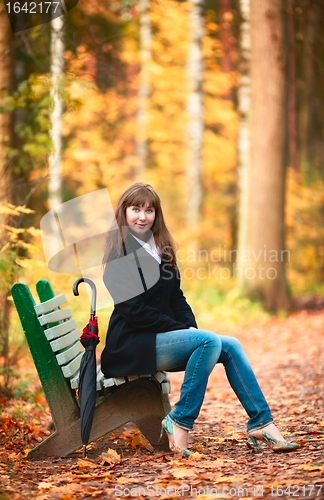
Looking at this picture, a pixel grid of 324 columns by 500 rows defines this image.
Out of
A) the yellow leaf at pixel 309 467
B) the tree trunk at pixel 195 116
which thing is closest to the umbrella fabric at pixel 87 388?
the yellow leaf at pixel 309 467

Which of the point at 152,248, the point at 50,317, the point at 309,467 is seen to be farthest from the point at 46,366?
the point at 309,467

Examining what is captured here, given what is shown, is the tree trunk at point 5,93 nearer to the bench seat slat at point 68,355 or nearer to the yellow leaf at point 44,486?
the bench seat slat at point 68,355

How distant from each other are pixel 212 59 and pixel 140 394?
48.4 feet

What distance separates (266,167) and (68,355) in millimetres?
7614

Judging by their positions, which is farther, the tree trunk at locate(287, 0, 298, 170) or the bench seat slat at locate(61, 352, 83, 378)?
the tree trunk at locate(287, 0, 298, 170)

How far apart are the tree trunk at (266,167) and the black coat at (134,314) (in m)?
7.22

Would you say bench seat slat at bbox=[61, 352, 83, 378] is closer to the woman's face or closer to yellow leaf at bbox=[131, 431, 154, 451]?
yellow leaf at bbox=[131, 431, 154, 451]

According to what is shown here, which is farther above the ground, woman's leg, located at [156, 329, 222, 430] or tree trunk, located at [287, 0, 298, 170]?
tree trunk, located at [287, 0, 298, 170]

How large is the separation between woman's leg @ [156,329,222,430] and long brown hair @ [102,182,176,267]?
0.54 m

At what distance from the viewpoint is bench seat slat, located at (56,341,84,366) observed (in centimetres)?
334

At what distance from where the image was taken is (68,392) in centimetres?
340

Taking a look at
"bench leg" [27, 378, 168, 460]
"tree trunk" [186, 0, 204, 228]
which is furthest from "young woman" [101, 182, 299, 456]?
"tree trunk" [186, 0, 204, 228]

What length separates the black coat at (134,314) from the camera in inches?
125

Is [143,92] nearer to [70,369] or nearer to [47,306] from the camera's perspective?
[47,306]
